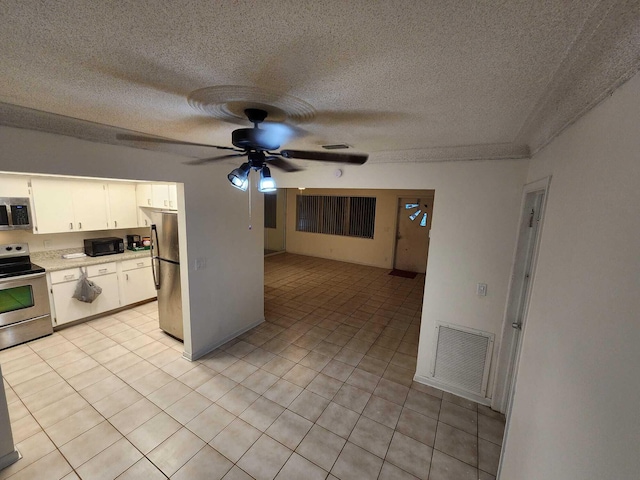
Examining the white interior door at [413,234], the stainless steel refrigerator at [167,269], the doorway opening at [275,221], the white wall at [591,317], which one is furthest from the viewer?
the doorway opening at [275,221]

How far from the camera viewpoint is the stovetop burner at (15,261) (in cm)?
320

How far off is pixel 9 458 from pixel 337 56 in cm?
328

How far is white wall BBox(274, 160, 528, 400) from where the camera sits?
7.96 ft

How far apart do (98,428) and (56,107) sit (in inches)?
94.8

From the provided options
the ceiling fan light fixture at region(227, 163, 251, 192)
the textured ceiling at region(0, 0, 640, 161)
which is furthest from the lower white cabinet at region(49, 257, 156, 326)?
the ceiling fan light fixture at region(227, 163, 251, 192)

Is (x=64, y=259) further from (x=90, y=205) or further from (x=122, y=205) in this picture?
(x=122, y=205)

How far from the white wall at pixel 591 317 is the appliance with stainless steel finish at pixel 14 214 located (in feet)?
17.2

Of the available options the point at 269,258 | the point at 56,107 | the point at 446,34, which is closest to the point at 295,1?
the point at 446,34

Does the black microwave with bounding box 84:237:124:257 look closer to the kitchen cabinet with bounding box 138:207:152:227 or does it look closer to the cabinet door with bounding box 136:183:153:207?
the kitchen cabinet with bounding box 138:207:152:227

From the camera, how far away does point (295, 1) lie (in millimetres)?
714

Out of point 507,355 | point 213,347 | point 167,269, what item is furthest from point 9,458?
point 507,355

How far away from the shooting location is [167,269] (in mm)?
3514

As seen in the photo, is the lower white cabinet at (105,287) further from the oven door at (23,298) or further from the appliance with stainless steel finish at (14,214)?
the appliance with stainless steel finish at (14,214)

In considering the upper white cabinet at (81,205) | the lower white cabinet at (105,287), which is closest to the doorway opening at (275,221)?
the lower white cabinet at (105,287)
